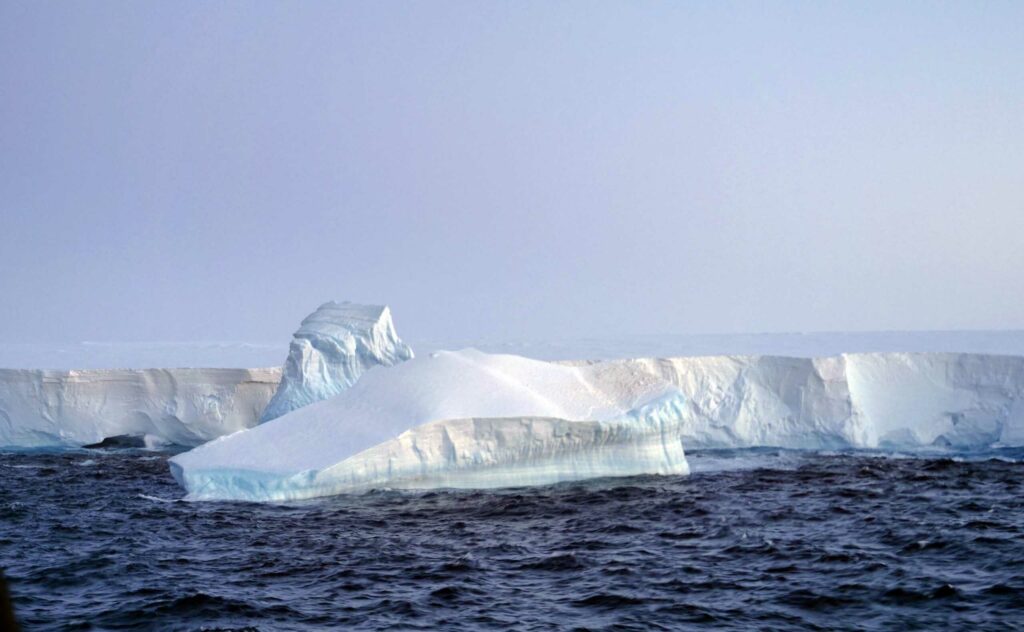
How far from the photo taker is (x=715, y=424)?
15875mm

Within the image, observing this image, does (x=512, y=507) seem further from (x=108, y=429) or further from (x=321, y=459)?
(x=108, y=429)

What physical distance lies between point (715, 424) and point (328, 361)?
20.4 ft

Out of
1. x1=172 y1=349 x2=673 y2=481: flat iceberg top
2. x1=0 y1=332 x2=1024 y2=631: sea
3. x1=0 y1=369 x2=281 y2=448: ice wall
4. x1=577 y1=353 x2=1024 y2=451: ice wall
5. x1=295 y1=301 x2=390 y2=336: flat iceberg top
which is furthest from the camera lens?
x1=0 y1=369 x2=281 y2=448: ice wall

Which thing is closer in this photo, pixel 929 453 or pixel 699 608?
pixel 699 608

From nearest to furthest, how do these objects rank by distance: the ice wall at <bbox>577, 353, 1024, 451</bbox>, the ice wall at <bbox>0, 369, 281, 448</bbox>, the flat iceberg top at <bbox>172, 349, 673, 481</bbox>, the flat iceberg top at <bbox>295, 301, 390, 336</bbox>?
the flat iceberg top at <bbox>172, 349, 673, 481</bbox> < the ice wall at <bbox>577, 353, 1024, 451</bbox> < the flat iceberg top at <bbox>295, 301, 390, 336</bbox> < the ice wall at <bbox>0, 369, 281, 448</bbox>

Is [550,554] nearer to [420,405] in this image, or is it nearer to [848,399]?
[420,405]

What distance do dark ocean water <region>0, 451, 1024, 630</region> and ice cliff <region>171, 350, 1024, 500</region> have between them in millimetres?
392

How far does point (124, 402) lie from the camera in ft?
57.4

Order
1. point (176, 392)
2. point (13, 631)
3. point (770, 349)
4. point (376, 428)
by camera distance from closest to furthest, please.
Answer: point (13, 631) < point (376, 428) < point (176, 392) < point (770, 349)

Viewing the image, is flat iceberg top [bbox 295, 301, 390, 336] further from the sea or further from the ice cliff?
the sea

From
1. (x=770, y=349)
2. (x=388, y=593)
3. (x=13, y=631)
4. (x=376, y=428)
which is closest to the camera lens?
(x=13, y=631)

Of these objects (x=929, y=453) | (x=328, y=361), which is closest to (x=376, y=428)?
(x=328, y=361)

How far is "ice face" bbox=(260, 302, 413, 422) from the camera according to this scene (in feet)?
51.1

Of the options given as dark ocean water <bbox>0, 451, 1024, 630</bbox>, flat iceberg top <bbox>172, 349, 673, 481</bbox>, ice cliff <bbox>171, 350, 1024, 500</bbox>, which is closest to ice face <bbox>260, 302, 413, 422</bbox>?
flat iceberg top <bbox>172, 349, 673, 481</bbox>
